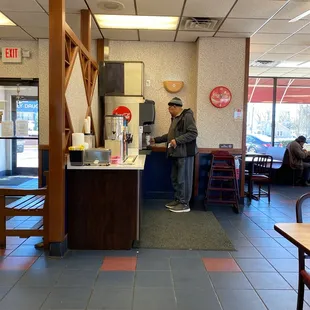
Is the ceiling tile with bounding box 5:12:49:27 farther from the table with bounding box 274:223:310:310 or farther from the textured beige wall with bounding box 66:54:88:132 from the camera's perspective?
the table with bounding box 274:223:310:310

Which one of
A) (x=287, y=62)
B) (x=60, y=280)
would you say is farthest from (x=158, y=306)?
(x=287, y=62)

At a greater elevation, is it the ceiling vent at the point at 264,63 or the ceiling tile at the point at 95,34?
the ceiling vent at the point at 264,63

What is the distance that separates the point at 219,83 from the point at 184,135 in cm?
139

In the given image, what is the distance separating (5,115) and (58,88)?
332 cm

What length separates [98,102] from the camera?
5.56 meters

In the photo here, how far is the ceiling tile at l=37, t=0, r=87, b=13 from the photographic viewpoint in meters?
4.09

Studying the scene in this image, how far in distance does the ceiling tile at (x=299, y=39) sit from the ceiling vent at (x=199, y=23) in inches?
60.0

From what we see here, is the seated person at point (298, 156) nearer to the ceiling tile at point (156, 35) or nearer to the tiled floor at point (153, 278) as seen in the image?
the ceiling tile at point (156, 35)

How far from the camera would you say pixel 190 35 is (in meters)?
5.40

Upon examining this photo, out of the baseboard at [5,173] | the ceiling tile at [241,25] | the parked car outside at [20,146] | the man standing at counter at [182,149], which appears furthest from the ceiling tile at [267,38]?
the baseboard at [5,173]

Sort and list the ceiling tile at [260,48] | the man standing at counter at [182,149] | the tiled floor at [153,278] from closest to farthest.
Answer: the tiled floor at [153,278] < the man standing at counter at [182,149] < the ceiling tile at [260,48]

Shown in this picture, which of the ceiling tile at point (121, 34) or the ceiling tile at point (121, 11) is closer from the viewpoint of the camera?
the ceiling tile at point (121, 11)

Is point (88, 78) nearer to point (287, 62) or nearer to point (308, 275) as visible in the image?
point (308, 275)

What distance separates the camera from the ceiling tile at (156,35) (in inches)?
208
